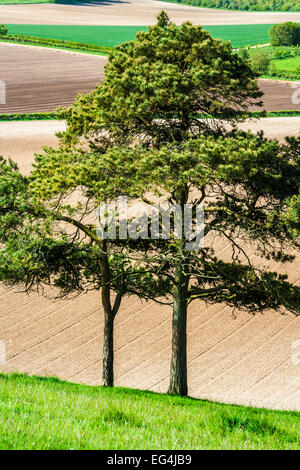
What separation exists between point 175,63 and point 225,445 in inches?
427

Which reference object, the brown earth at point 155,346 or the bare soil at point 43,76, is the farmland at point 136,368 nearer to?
the brown earth at point 155,346

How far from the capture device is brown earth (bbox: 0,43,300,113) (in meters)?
64.4

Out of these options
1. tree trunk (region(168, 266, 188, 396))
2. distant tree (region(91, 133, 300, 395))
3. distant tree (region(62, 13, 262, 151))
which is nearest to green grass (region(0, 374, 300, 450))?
distant tree (region(91, 133, 300, 395))

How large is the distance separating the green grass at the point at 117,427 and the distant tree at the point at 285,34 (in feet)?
332

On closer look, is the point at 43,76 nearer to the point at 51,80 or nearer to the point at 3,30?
the point at 51,80

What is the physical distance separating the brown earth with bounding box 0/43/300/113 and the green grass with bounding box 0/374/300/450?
53.9 metres

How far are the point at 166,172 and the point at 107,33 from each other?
96824 mm

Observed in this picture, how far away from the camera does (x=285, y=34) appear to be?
10125 centimetres

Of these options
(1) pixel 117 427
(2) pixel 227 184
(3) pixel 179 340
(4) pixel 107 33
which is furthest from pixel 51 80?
(1) pixel 117 427

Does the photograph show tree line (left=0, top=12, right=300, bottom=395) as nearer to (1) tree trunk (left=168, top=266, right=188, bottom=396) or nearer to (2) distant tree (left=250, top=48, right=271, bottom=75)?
(1) tree trunk (left=168, top=266, right=188, bottom=396)

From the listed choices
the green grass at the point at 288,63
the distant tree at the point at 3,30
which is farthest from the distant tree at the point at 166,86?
the distant tree at the point at 3,30
